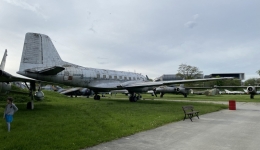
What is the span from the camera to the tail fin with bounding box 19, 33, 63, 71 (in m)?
15.7

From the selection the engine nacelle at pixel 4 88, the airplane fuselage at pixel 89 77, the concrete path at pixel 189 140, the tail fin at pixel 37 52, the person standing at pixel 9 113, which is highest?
the tail fin at pixel 37 52

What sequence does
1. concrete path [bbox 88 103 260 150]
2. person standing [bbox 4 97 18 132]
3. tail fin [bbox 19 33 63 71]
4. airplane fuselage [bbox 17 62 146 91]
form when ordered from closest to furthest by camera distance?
concrete path [bbox 88 103 260 150] → person standing [bbox 4 97 18 132] → tail fin [bbox 19 33 63 71] → airplane fuselage [bbox 17 62 146 91]

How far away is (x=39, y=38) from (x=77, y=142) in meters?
12.9

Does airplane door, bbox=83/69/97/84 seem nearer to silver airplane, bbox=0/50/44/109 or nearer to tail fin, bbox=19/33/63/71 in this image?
tail fin, bbox=19/33/63/71

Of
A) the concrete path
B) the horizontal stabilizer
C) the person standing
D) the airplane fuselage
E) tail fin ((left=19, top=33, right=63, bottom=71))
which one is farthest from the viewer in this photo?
the airplane fuselage

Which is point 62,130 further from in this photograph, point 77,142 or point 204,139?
point 204,139

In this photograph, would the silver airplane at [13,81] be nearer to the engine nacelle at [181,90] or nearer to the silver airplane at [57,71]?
the silver airplane at [57,71]

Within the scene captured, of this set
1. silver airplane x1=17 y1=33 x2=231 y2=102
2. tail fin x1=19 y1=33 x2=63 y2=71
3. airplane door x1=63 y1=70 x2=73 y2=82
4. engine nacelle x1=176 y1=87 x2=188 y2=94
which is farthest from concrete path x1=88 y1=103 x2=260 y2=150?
engine nacelle x1=176 y1=87 x2=188 y2=94

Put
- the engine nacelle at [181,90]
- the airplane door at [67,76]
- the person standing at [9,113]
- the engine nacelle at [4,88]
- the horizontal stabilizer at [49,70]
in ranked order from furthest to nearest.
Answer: the engine nacelle at [181,90] → the airplane door at [67,76] → the engine nacelle at [4,88] → the horizontal stabilizer at [49,70] → the person standing at [9,113]

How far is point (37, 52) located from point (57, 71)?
2.16 m

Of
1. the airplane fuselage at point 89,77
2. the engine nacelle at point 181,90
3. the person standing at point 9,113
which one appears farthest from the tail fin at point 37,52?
the engine nacelle at point 181,90

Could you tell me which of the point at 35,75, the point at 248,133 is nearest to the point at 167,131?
the point at 248,133

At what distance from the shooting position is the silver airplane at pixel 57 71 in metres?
15.8

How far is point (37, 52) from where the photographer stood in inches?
644
